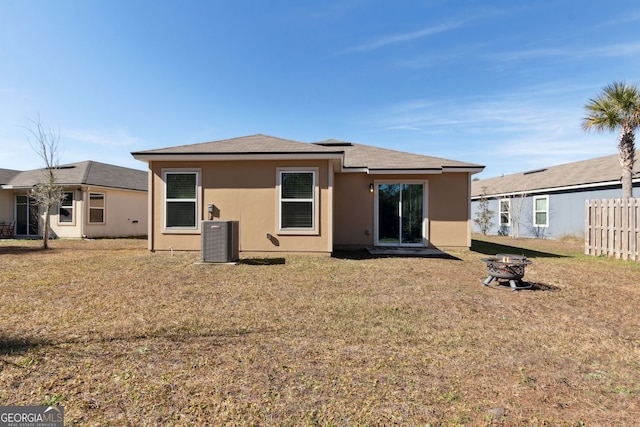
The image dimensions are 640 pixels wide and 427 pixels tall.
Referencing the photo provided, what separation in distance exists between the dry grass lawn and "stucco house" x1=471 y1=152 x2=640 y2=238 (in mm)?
11118

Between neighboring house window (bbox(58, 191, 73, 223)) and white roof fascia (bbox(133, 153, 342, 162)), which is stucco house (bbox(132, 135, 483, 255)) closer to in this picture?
white roof fascia (bbox(133, 153, 342, 162))

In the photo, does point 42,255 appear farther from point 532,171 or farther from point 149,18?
point 532,171

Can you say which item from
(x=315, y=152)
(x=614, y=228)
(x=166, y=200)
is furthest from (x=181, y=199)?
(x=614, y=228)

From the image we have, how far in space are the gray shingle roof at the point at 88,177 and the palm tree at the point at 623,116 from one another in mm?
23960

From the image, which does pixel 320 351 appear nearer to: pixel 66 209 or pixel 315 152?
pixel 315 152

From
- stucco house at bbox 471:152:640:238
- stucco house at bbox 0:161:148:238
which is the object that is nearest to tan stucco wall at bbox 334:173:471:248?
stucco house at bbox 471:152:640:238

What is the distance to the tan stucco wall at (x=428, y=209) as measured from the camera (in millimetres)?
10766

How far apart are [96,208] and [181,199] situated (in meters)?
10.1

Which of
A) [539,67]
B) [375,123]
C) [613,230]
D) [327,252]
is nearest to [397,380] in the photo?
[327,252]

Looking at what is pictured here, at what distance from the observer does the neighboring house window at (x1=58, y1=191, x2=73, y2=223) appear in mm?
15414

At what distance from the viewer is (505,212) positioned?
775 inches

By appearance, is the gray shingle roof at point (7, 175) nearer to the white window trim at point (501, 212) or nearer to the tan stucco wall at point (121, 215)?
the tan stucco wall at point (121, 215)

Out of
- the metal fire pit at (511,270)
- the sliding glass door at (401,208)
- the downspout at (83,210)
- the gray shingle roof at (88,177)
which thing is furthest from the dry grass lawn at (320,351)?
the gray shingle roof at (88,177)

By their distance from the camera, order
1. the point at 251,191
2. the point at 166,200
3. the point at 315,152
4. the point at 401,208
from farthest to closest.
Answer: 1. the point at 401,208
2. the point at 166,200
3. the point at 251,191
4. the point at 315,152
